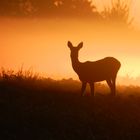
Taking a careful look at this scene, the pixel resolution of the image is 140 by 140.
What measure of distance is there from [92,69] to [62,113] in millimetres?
2557

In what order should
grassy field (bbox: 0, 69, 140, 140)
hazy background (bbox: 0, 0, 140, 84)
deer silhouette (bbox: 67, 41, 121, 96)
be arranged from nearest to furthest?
grassy field (bbox: 0, 69, 140, 140) < deer silhouette (bbox: 67, 41, 121, 96) < hazy background (bbox: 0, 0, 140, 84)

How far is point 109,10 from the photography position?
5581 centimetres

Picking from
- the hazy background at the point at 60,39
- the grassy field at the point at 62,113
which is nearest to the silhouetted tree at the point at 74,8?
the hazy background at the point at 60,39

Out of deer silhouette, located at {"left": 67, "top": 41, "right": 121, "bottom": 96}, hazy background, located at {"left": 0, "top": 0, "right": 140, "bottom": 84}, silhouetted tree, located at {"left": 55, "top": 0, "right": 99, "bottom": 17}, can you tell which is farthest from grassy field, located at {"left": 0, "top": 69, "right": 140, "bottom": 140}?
silhouetted tree, located at {"left": 55, "top": 0, "right": 99, "bottom": 17}

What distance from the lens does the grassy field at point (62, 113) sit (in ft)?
71.5

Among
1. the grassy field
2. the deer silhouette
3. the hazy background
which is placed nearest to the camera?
the grassy field

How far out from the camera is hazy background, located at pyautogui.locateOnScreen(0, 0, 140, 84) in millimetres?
57688

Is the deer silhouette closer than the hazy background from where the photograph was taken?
Yes

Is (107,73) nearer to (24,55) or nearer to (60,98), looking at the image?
(60,98)

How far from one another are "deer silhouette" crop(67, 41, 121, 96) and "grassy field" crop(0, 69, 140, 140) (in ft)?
1.93

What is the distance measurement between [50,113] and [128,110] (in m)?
2.52

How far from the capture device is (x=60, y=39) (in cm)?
6022

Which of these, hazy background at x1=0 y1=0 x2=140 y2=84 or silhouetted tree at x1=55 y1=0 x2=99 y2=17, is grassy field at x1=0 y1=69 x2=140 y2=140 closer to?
hazy background at x1=0 y1=0 x2=140 y2=84

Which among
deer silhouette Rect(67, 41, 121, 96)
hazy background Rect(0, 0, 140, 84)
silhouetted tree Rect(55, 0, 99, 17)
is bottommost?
deer silhouette Rect(67, 41, 121, 96)
